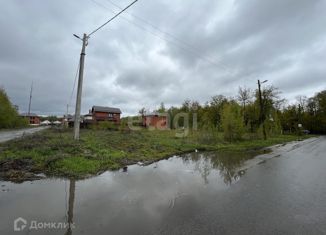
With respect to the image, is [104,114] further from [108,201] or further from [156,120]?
[108,201]

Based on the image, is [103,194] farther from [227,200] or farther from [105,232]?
[227,200]

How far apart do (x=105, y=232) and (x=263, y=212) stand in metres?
3.18

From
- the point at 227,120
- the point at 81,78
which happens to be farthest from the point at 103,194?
the point at 227,120

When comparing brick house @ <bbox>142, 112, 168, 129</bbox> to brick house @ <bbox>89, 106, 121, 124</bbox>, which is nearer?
brick house @ <bbox>142, 112, 168, 129</bbox>

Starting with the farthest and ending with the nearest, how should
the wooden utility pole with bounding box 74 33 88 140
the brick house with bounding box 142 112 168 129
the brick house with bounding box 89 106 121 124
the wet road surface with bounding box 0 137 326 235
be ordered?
the brick house with bounding box 89 106 121 124 < the brick house with bounding box 142 112 168 129 < the wooden utility pole with bounding box 74 33 88 140 < the wet road surface with bounding box 0 137 326 235

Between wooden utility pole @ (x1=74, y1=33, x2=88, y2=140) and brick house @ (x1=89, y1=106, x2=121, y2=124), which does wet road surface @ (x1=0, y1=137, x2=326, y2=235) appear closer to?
wooden utility pole @ (x1=74, y1=33, x2=88, y2=140)

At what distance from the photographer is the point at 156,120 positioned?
54469 mm

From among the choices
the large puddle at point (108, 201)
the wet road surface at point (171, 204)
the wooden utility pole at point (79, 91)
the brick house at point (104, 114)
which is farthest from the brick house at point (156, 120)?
the wet road surface at point (171, 204)

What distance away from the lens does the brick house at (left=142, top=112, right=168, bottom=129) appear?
5141 centimetres

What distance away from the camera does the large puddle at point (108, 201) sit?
3588mm

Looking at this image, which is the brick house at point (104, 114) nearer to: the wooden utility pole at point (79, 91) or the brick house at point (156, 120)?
the brick house at point (156, 120)

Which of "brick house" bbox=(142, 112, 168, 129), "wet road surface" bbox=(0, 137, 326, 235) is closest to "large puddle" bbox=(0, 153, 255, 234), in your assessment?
"wet road surface" bbox=(0, 137, 326, 235)

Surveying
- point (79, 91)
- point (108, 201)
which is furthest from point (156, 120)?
point (108, 201)

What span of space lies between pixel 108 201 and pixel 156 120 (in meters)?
49.7
